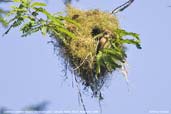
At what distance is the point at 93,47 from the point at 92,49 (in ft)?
0.05

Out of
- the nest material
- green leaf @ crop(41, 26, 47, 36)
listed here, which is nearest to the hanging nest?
the nest material

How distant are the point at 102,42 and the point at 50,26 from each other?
0.41 metres

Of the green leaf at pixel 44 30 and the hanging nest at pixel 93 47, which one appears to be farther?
the hanging nest at pixel 93 47

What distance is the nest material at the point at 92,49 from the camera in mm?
2506

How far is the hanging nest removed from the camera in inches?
98.6

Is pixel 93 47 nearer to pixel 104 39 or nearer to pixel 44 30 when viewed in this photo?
pixel 104 39

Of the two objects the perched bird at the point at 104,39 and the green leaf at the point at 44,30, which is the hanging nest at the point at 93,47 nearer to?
the perched bird at the point at 104,39

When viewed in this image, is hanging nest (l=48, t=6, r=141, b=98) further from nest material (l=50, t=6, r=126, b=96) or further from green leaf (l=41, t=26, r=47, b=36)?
green leaf (l=41, t=26, r=47, b=36)

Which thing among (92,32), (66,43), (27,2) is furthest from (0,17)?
(92,32)

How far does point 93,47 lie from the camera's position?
2514 millimetres

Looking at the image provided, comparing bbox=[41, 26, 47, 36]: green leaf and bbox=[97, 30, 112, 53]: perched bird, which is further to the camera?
bbox=[97, 30, 112, 53]: perched bird

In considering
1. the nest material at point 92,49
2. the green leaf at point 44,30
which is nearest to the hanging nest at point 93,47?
the nest material at point 92,49

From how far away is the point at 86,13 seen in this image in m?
2.68

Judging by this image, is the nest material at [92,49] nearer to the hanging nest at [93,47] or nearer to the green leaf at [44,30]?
the hanging nest at [93,47]
